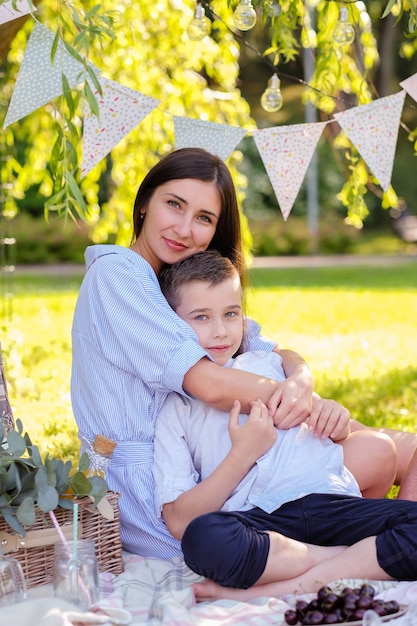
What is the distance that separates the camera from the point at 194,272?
272cm

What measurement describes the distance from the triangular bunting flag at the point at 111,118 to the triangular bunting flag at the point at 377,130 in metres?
0.83

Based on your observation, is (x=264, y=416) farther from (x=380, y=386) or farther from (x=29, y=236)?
(x=29, y=236)

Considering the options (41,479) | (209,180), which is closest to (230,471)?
(41,479)

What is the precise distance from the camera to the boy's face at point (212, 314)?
267 cm

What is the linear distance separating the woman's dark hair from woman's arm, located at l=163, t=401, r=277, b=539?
72 cm

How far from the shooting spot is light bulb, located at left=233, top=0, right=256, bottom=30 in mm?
3088

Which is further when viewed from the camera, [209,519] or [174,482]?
[174,482]

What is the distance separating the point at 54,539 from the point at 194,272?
870mm

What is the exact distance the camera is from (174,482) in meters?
2.47

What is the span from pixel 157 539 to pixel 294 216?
16.1 metres

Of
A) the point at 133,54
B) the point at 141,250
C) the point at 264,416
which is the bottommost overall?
the point at 264,416

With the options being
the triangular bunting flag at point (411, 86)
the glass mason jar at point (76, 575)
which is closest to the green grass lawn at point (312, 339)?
the triangular bunting flag at point (411, 86)

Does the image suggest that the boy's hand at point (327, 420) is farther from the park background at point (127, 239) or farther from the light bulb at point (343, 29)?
the light bulb at point (343, 29)

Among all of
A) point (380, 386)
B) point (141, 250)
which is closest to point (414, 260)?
point (380, 386)
